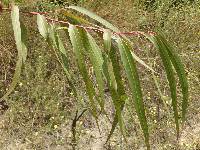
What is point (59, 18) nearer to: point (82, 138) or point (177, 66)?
point (177, 66)

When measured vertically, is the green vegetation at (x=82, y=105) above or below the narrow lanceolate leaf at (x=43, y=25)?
below

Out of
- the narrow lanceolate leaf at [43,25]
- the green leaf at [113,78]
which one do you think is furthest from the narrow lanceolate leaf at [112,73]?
the narrow lanceolate leaf at [43,25]

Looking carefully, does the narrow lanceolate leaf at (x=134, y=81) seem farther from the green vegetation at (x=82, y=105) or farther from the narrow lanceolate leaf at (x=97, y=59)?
the green vegetation at (x=82, y=105)

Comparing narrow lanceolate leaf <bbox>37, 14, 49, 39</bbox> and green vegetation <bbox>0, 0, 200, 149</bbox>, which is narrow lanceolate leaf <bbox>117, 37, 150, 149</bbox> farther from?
green vegetation <bbox>0, 0, 200, 149</bbox>

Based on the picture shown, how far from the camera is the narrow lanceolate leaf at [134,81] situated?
0.82m

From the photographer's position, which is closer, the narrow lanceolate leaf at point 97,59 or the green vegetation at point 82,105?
the narrow lanceolate leaf at point 97,59

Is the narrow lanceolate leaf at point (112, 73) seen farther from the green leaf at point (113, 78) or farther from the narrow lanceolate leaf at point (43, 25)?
the narrow lanceolate leaf at point (43, 25)

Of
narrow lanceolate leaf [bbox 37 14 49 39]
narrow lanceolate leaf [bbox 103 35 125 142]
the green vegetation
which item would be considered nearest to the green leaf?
narrow lanceolate leaf [bbox 103 35 125 142]

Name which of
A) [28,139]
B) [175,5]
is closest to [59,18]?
[28,139]

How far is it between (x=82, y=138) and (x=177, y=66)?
2.07 metres

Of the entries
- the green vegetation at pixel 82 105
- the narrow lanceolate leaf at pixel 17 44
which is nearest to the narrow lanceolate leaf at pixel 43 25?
the narrow lanceolate leaf at pixel 17 44

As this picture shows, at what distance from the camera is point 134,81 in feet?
2.69

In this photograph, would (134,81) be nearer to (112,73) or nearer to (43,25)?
(112,73)

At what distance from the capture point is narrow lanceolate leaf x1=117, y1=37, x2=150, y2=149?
2.68 ft
